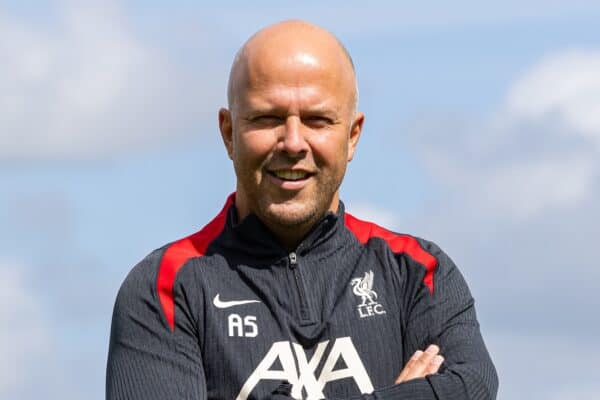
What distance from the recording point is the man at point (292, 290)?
11266mm

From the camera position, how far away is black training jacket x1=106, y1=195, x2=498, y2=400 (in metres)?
11.3

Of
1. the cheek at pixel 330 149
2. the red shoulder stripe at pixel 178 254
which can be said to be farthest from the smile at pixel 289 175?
the red shoulder stripe at pixel 178 254

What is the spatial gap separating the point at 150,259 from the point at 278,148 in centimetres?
137

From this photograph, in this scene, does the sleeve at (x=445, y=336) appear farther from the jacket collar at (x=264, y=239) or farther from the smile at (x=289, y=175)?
the smile at (x=289, y=175)

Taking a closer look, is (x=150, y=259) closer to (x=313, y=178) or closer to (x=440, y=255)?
(x=313, y=178)

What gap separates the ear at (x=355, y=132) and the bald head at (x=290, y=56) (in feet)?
0.45

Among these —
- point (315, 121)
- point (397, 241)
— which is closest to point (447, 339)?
point (397, 241)

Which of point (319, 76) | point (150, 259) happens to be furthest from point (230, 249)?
point (319, 76)

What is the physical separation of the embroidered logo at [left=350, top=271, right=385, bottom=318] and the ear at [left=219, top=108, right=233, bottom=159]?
1301mm

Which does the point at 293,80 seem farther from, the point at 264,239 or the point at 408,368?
the point at 408,368

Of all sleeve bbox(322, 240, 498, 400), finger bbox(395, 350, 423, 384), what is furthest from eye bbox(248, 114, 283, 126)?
finger bbox(395, 350, 423, 384)

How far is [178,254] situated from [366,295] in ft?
4.58

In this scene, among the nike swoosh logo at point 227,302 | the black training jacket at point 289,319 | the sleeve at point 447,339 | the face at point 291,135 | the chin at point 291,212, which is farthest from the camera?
the nike swoosh logo at point 227,302

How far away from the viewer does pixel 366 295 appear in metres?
11.7
